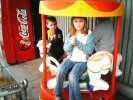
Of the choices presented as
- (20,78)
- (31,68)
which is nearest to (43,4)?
(20,78)

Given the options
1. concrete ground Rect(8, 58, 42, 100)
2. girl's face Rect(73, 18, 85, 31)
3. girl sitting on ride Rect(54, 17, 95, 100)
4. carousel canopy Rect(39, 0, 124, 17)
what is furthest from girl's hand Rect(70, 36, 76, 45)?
concrete ground Rect(8, 58, 42, 100)

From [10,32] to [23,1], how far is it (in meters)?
0.75

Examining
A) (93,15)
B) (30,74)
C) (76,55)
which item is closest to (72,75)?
(76,55)

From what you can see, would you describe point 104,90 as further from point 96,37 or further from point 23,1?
point 23,1

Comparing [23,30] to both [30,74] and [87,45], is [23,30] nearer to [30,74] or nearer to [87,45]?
[30,74]

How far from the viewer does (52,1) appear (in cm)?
259

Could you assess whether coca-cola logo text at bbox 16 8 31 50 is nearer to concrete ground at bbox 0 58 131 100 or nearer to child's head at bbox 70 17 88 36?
concrete ground at bbox 0 58 131 100

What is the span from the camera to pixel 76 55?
A: 2.99 meters

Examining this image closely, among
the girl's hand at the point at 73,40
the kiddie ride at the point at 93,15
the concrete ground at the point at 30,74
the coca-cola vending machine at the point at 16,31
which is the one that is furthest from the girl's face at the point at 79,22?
the coca-cola vending machine at the point at 16,31

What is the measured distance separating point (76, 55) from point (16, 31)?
2.46 metres

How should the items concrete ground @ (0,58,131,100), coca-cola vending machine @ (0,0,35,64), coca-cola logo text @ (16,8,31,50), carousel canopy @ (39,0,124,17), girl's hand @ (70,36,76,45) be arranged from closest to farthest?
carousel canopy @ (39,0,124,17)
girl's hand @ (70,36,76,45)
concrete ground @ (0,58,131,100)
coca-cola vending machine @ (0,0,35,64)
coca-cola logo text @ (16,8,31,50)

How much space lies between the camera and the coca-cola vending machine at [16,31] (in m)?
4.82

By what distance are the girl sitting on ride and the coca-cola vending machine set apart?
233 centimetres

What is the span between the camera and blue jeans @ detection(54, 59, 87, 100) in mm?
2764
